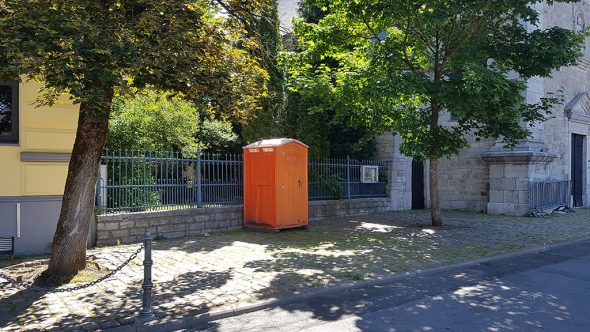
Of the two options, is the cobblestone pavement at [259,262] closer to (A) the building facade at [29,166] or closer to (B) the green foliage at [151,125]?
(A) the building facade at [29,166]

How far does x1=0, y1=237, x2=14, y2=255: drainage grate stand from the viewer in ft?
27.1

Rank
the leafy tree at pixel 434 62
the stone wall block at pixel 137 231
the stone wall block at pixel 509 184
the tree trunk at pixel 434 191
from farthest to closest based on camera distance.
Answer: the stone wall block at pixel 509 184, the tree trunk at pixel 434 191, the leafy tree at pixel 434 62, the stone wall block at pixel 137 231

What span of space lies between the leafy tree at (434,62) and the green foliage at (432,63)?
1.0 inches

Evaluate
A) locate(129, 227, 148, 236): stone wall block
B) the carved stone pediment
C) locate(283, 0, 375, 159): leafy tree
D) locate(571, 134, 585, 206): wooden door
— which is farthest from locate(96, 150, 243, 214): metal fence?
locate(571, 134, 585, 206): wooden door

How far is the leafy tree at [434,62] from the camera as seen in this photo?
10.5 meters

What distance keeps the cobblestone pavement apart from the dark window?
2632mm

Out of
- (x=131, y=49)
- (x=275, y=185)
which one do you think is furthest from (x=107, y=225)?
(x=131, y=49)

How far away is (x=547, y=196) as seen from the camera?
17250 millimetres

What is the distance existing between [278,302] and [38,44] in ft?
12.9

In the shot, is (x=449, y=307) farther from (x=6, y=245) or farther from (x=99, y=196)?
(x=6, y=245)

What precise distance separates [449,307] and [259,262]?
3335 mm

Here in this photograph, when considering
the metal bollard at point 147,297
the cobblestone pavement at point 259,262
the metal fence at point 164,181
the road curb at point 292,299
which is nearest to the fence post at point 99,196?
the metal fence at point 164,181

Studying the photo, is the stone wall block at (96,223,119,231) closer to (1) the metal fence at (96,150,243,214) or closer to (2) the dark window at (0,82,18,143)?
(1) the metal fence at (96,150,243,214)

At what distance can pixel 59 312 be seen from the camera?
5.25 metres
